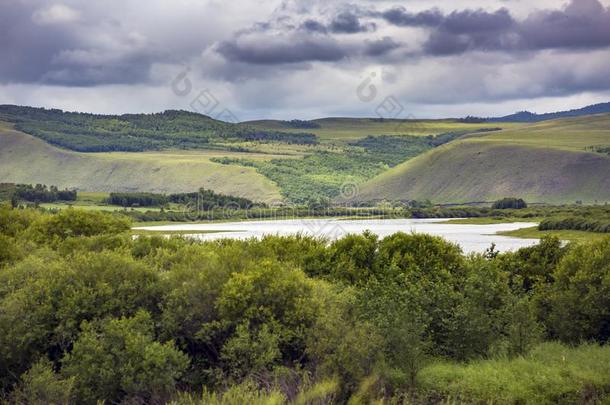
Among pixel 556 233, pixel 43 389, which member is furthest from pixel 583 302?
pixel 556 233

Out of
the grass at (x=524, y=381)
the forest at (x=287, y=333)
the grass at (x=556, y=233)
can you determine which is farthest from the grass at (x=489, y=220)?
the grass at (x=524, y=381)

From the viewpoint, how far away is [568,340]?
48.2 metres

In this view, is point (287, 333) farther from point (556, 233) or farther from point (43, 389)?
point (556, 233)

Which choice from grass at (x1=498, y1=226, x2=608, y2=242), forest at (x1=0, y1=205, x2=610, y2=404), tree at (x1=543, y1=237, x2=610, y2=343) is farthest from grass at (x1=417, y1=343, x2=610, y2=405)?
grass at (x1=498, y1=226, x2=608, y2=242)

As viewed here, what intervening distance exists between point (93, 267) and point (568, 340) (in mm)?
25785

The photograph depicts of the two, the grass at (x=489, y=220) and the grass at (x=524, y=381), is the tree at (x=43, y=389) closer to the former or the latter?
the grass at (x=524, y=381)

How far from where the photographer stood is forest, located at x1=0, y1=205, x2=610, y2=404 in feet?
125

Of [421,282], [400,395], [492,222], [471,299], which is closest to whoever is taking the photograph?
[400,395]

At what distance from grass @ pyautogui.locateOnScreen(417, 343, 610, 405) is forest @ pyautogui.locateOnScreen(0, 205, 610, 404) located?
0.07 m

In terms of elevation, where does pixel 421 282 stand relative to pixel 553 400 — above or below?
above

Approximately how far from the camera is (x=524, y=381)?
38.8m

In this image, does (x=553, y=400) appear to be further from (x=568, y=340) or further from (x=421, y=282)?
(x=421, y=282)

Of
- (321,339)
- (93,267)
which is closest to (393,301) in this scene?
(321,339)

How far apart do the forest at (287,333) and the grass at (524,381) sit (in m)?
0.07
